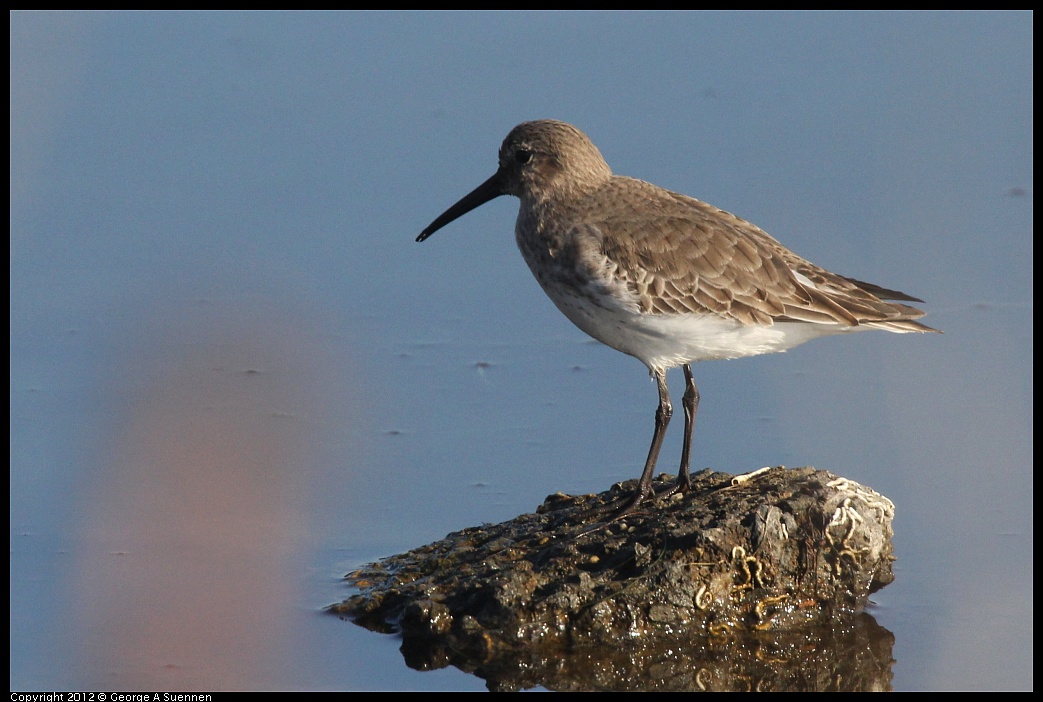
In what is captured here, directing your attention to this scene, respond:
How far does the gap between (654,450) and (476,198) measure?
7.02 ft

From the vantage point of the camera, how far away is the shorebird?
25.4 ft

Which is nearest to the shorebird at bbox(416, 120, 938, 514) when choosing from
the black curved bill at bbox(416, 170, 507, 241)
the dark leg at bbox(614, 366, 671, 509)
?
the dark leg at bbox(614, 366, 671, 509)

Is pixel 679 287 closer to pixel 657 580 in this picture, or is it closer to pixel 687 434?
pixel 687 434

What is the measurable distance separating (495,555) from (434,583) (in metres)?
0.35

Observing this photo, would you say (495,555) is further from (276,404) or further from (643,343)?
(276,404)

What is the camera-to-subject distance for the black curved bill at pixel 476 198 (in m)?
8.80

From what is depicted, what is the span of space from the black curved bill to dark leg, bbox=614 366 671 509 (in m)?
1.60

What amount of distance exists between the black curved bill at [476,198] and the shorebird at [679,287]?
0.61 m

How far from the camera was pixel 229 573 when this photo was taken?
7.89 metres

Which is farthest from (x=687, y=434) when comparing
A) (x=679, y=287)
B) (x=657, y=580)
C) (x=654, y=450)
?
(x=657, y=580)

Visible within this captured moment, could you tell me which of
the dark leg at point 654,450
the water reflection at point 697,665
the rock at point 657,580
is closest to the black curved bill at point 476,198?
the dark leg at point 654,450

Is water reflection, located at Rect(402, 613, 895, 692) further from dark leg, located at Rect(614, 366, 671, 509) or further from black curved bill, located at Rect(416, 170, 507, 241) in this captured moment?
black curved bill, located at Rect(416, 170, 507, 241)

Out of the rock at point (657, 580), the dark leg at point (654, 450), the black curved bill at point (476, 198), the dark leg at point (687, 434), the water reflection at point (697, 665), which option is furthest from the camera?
the black curved bill at point (476, 198)

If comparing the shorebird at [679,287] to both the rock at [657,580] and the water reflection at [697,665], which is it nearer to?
the rock at [657,580]
